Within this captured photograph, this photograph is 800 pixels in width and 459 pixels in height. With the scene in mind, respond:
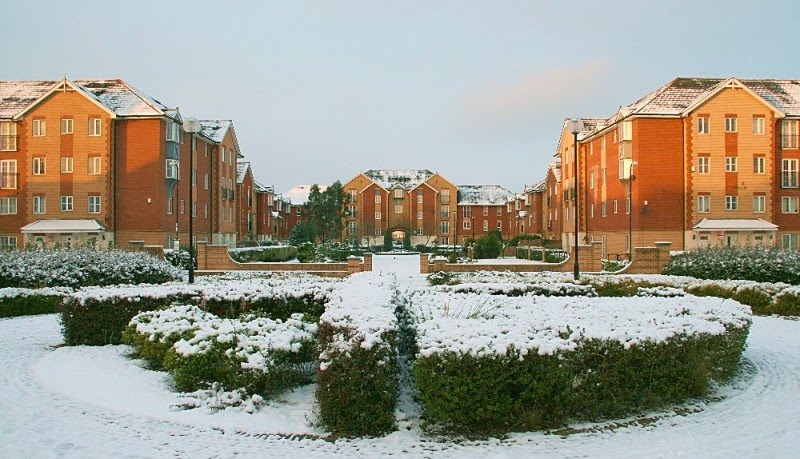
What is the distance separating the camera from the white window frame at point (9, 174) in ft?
130

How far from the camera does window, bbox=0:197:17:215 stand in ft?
131

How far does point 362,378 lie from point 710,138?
133ft

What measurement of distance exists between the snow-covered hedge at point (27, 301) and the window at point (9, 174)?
2881 cm

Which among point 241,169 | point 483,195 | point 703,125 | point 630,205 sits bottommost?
point 630,205

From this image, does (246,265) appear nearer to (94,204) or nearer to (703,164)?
(94,204)

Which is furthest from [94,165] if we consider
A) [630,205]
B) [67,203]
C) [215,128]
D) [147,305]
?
[630,205]

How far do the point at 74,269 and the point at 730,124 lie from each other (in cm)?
3963

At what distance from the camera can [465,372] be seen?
235 inches

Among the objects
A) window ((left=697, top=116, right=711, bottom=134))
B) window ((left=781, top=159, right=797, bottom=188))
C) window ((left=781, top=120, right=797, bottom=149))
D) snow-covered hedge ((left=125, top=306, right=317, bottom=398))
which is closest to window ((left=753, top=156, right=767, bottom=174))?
window ((left=781, top=159, right=797, bottom=188))

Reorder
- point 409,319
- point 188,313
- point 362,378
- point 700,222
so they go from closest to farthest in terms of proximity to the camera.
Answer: point 362,378, point 409,319, point 188,313, point 700,222

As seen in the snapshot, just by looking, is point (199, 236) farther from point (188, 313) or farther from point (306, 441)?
point (306, 441)

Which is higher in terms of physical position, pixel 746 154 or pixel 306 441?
pixel 746 154

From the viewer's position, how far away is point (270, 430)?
6359 millimetres

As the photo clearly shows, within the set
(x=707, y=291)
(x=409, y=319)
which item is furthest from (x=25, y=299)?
(x=707, y=291)
